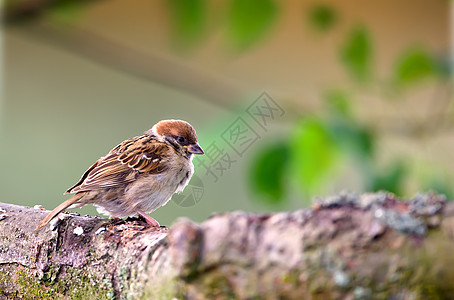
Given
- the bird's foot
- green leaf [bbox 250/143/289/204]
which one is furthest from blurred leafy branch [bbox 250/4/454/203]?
the bird's foot

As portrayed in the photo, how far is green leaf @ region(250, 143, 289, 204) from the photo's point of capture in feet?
4.92

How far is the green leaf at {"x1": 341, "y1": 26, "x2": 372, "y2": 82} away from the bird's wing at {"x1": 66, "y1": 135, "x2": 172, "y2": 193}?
1.76 feet

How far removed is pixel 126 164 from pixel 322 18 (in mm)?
768

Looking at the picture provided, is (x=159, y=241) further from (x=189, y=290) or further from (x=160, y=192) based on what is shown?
(x=160, y=192)

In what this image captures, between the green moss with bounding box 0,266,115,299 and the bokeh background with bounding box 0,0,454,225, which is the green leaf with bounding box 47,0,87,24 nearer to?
the bokeh background with bounding box 0,0,454,225

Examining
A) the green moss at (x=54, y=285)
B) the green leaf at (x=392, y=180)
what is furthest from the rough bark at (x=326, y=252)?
the green leaf at (x=392, y=180)

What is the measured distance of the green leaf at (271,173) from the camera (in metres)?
1.50

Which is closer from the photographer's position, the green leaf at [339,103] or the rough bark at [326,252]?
the rough bark at [326,252]

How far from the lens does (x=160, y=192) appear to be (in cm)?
148

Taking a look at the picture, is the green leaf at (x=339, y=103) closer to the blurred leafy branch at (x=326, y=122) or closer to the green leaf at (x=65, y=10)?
the blurred leafy branch at (x=326, y=122)

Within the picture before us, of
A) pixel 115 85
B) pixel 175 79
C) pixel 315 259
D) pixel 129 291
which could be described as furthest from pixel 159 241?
pixel 115 85

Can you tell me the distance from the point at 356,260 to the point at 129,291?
0.36m

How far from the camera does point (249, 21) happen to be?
150 centimetres

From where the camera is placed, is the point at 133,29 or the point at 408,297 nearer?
the point at 408,297
